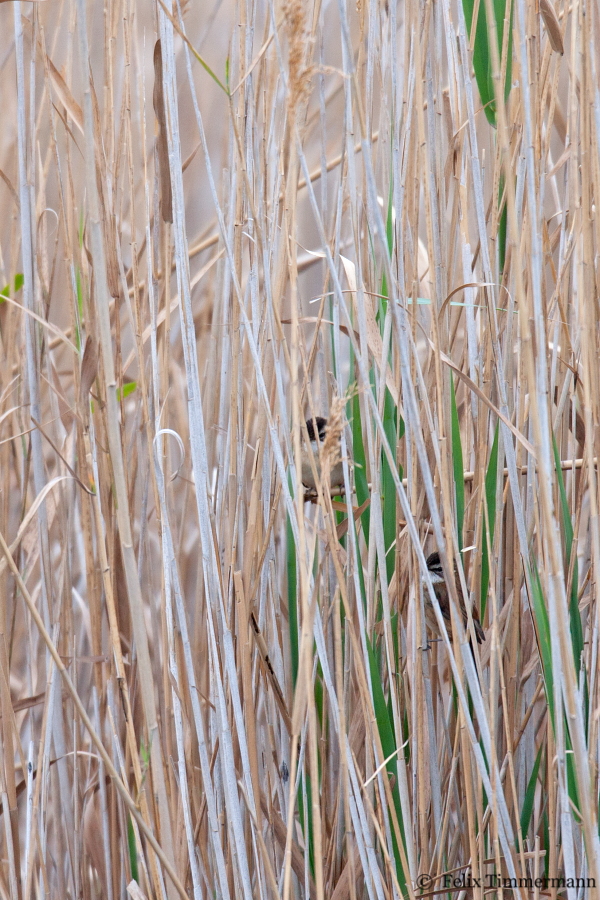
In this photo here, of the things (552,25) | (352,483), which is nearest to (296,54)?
(552,25)

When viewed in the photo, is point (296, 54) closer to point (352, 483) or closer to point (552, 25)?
point (552, 25)

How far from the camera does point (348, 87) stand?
23.6 inches

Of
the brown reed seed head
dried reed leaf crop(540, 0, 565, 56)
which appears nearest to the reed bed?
dried reed leaf crop(540, 0, 565, 56)

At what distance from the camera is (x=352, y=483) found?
755mm

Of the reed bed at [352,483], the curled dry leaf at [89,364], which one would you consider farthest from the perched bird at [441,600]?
the curled dry leaf at [89,364]

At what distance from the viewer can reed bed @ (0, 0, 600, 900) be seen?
568 mm

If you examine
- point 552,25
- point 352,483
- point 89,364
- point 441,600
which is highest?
point 552,25

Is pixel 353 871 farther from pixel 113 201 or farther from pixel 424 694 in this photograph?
pixel 113 201

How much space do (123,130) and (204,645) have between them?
1.75ft

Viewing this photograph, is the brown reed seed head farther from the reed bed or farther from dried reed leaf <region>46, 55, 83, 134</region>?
dried reed leaf <region>46, 55, 83, 134</region>

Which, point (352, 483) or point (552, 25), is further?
point (352, 483)

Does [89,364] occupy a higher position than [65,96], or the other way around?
[65,96]

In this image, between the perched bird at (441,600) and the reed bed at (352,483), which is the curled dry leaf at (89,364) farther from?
the perched bird at (441,600)

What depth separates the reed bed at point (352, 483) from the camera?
57 cm
